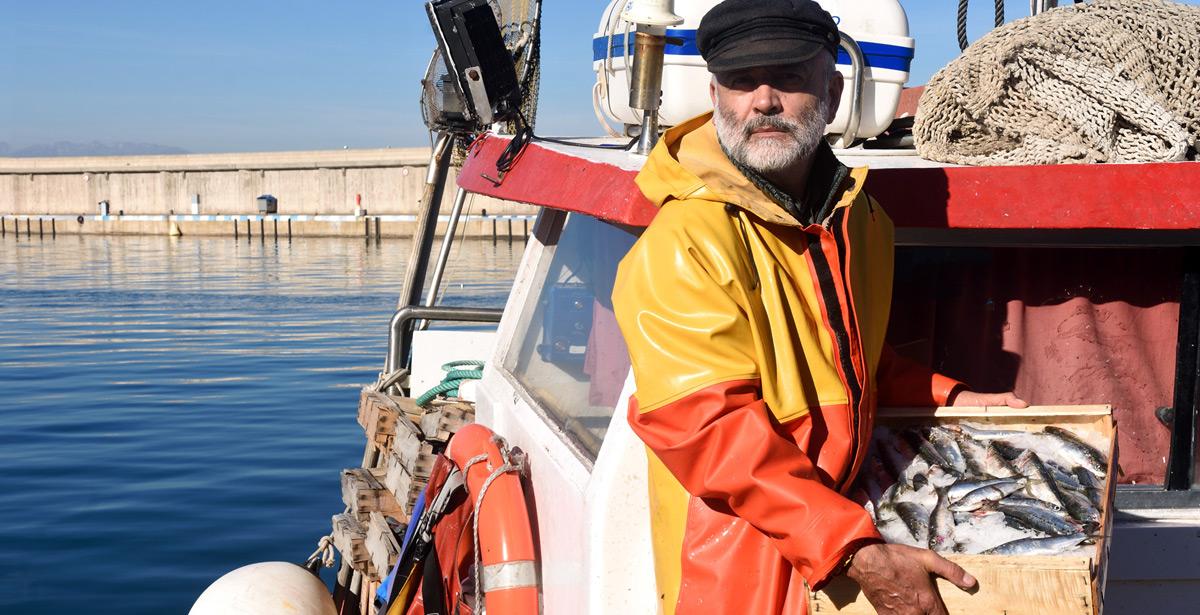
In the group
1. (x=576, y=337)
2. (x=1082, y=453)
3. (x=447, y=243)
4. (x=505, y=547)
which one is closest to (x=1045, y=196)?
(x=1082, y=453)

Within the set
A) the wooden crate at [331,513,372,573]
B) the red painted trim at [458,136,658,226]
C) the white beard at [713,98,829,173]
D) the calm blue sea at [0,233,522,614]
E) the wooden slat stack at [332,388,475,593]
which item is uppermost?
the white beard at [713,98,829,173]

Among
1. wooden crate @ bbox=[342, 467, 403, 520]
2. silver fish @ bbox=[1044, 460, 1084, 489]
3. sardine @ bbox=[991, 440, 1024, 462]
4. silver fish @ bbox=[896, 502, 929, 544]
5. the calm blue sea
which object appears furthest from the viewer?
the calm blue sea

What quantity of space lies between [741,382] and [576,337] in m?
1.75

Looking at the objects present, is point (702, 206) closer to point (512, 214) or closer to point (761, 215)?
point (761, 215)

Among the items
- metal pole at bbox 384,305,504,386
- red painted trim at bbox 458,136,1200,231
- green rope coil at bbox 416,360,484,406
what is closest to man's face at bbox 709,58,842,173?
red painted trim at bbox 458,136,1200,231

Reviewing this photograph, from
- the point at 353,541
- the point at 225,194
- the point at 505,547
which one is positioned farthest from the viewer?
the point at 225,194

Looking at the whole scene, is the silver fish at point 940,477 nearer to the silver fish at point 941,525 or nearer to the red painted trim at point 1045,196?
the silver fish at point 941,525

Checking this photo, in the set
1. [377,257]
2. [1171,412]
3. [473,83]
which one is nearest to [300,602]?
[473,83]

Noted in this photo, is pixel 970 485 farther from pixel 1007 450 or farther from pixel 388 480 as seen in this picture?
pixel 388 480

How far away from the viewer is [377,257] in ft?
147

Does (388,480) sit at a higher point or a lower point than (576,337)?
lower

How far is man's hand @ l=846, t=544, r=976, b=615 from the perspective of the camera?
241cm

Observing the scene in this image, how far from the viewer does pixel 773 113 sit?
2766 mm

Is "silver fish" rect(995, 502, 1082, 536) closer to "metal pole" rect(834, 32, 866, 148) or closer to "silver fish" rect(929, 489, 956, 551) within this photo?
"silver fish" rect(929, 489, 956, 551)
